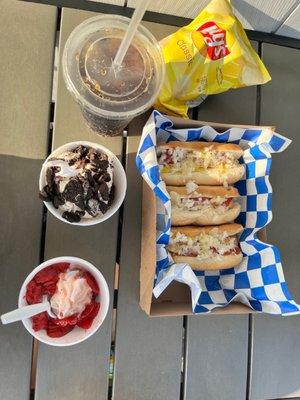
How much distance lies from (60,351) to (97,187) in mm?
422

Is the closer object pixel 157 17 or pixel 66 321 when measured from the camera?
pixel 66 321

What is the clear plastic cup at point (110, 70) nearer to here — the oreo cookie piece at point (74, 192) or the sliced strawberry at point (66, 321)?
the oreo cookie piece at point (74, 192)

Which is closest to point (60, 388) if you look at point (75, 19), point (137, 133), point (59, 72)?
point (137, 133)

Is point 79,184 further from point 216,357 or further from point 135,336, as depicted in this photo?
point 216,357

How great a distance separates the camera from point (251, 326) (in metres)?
1.17

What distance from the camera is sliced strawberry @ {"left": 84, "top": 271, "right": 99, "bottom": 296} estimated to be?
37.8 inches

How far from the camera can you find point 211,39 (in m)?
1.00

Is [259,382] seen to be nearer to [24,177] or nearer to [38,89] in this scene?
[24,177]

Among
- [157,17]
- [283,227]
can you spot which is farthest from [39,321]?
[157,17]

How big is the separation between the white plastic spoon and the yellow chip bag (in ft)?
1.69

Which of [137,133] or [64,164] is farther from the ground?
[137,133]

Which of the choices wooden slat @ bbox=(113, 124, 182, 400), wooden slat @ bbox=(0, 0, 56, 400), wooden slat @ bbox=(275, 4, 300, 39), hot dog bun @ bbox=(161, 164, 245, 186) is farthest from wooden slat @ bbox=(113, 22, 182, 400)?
wooden slat @ bbox=(275, 4, 300, 39)

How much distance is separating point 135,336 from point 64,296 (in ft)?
0.84

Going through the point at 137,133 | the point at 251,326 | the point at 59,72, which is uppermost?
the point at 59,72
